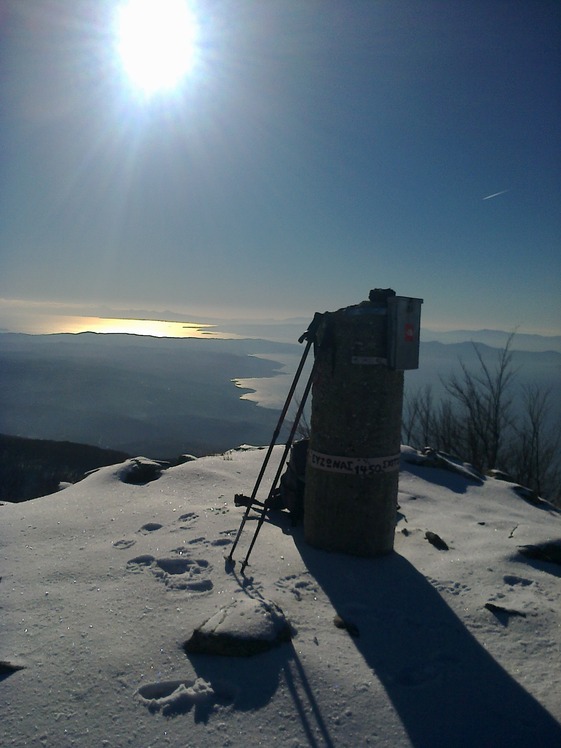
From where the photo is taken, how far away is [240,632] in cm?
377

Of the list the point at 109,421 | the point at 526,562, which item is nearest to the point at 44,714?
the point at 526,562

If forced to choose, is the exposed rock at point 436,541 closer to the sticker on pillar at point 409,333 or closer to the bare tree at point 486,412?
the sticker on pillar at point 409,333

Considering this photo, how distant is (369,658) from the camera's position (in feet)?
12.5

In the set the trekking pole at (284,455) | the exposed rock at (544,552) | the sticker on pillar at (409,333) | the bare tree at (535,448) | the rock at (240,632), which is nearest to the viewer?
the rock at (240,632)

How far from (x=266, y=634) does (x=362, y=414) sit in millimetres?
2487

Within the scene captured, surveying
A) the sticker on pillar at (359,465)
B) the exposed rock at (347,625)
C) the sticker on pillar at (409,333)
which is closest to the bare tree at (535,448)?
the sticker on pillar at (359,465)

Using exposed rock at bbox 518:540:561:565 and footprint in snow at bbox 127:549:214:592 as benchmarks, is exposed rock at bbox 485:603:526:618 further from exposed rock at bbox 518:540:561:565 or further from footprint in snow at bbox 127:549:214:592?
footprint in snow at bbox 127:549:214:592

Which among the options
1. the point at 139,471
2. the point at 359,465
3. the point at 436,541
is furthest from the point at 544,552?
the point at 139,471

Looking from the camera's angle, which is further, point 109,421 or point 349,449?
point 109,421

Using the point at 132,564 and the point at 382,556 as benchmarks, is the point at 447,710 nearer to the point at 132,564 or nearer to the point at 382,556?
the point at 382,556

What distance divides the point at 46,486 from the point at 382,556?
15237mm

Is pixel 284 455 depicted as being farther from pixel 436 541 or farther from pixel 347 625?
pixel 436 541

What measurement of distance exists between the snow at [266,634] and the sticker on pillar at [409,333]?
2400mm

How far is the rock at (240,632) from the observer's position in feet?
12.1
